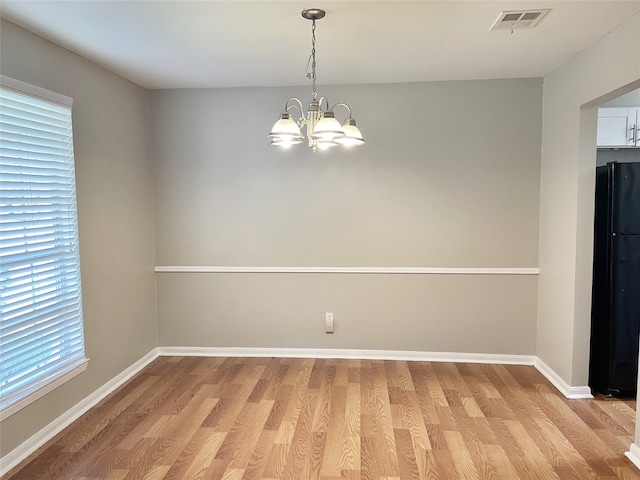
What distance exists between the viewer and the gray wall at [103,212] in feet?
8.82

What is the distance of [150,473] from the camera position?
8.04 ft

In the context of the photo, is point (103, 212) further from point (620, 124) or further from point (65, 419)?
point (620, 124)

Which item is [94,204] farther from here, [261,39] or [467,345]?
[467,345]

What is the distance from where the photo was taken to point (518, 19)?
2496mm

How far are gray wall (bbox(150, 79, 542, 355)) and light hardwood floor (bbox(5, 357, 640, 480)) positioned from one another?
17.3 inches

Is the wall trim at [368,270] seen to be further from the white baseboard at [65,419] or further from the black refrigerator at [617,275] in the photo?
the white baseboard at [65,419]

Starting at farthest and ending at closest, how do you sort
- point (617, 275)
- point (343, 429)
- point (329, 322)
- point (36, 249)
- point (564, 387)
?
point (329, 322) → point (564, 387) → point (617, 275) → point (343, 429) → point (36, 249)

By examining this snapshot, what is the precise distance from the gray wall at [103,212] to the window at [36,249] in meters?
0.10

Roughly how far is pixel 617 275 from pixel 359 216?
2.00 meters

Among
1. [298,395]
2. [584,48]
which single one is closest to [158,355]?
[298,395]

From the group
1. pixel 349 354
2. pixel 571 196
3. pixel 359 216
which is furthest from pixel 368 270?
pixel 571 196

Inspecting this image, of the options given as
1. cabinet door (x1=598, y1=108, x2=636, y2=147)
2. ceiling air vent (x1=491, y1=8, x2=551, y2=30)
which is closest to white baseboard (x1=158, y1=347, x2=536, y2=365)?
cabinet door (x1=598, y1=108, x2=636, y2=147)

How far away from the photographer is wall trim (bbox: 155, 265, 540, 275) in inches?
155

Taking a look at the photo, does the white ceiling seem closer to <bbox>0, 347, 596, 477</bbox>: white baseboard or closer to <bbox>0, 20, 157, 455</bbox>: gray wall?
<bbox>0, 20, 157, 455</bbox>: gray wall
